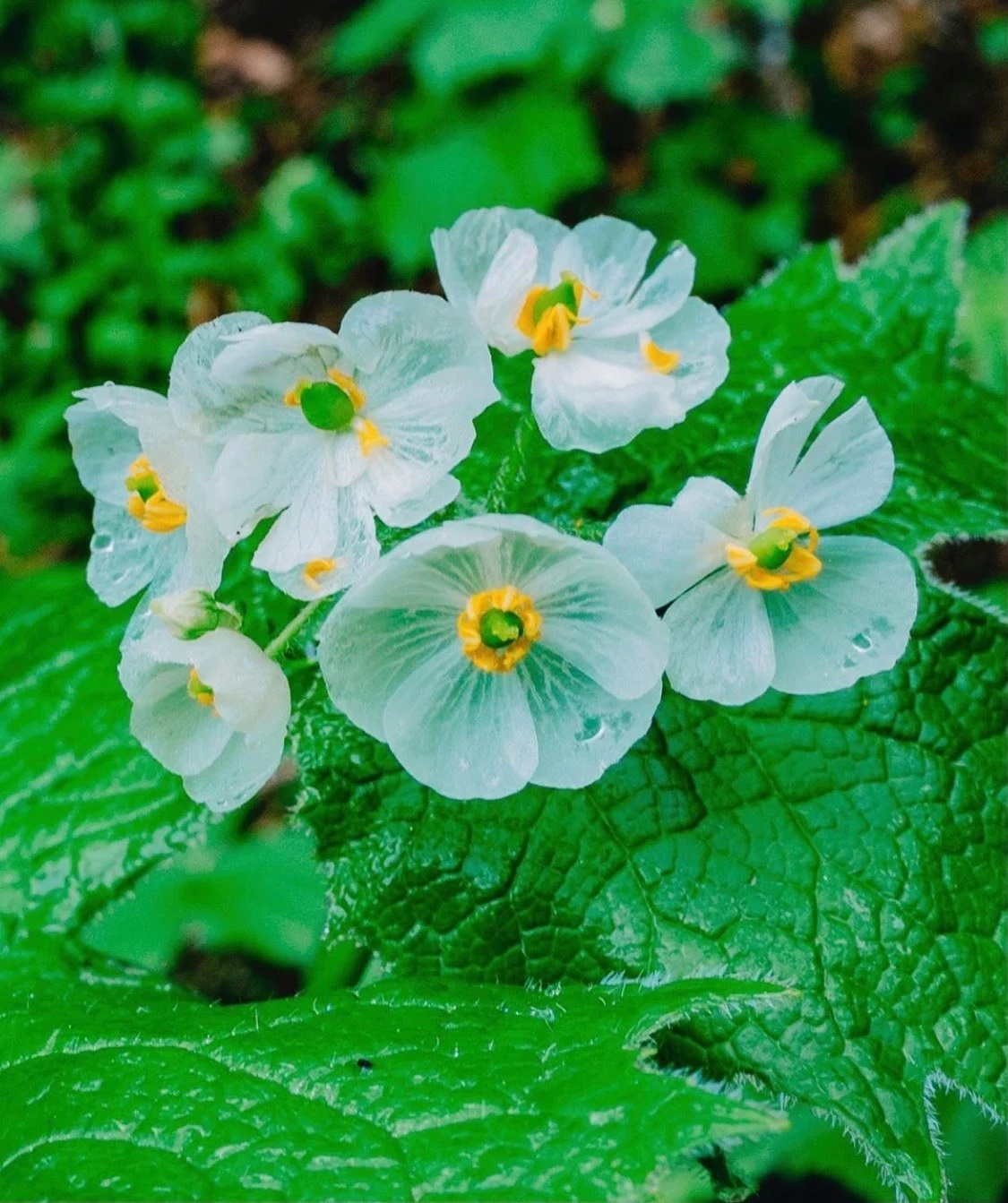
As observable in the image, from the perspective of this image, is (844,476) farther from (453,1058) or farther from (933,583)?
(453,1058)

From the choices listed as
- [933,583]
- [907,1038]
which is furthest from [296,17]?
[907,1038]

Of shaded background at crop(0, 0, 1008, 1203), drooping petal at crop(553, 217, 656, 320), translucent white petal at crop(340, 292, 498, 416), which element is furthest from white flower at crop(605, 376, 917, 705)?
shaded background at crop(0, 0, 1008, 1203)

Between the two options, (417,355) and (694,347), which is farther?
(694,347)

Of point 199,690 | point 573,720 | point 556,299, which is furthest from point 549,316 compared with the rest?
point 199,690

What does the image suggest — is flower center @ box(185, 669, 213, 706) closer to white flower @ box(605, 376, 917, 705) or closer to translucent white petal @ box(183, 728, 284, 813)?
translucent white petal @ box(183, 728, 284, 813)

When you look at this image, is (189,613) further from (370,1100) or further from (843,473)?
(843,473)

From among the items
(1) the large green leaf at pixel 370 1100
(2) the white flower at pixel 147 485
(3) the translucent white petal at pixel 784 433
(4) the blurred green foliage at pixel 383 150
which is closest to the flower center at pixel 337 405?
(2) the white flower at pixel 147 485
